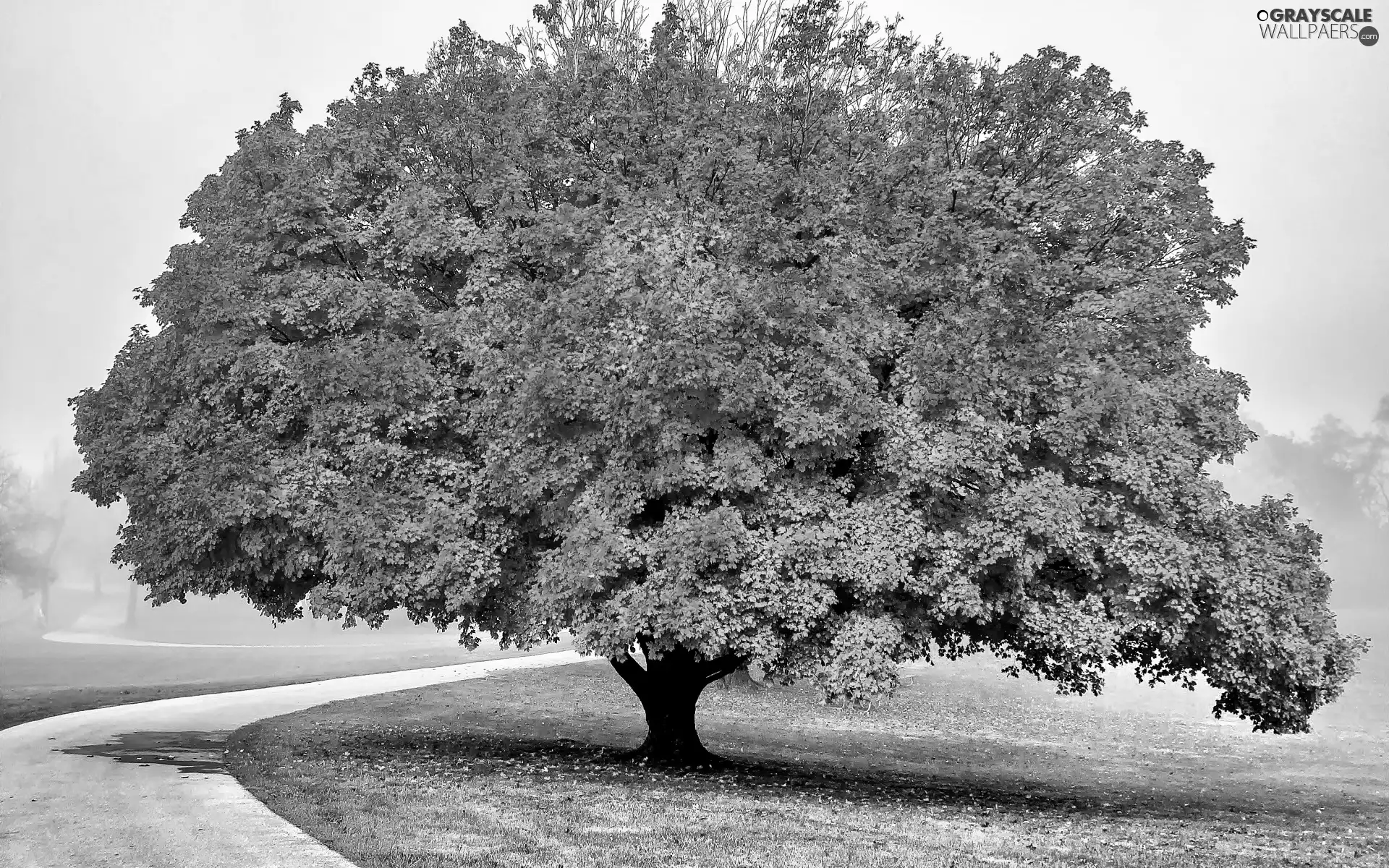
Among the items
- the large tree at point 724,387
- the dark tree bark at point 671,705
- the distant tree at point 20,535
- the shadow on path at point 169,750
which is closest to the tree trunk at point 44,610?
the distant tree at point 20,535

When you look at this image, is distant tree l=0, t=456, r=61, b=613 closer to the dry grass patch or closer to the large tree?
the dry grass patch

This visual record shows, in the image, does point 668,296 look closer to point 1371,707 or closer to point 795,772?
point 795,772

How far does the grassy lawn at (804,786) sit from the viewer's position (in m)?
15.3

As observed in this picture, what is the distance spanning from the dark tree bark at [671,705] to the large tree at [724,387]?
110 millimetres

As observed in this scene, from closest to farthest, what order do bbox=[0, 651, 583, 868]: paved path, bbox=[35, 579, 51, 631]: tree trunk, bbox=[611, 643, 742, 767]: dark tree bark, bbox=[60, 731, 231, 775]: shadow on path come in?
1. bbox=[0, 651, 583, 868]: paved path
2. bbox=[60, 731, 231, 775]: shadow on path
3. bbox=[611, 643, 742, 767]: dark tree bark
4. bbox=[35, 579, 51, 631]: tree trunk

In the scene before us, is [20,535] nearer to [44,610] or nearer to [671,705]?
[44,610]

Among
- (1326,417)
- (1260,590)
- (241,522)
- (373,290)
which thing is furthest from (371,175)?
(1326,417)

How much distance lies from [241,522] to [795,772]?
42.8 feet

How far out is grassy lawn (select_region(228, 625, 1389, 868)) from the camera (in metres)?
15.3

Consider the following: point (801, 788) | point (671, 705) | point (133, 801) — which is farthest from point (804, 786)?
point (133, 801)

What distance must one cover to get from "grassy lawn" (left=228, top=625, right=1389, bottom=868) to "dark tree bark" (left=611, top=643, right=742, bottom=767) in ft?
4.19

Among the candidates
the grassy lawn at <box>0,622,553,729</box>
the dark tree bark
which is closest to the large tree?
the dark tree bark

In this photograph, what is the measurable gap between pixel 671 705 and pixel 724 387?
30.6 ft

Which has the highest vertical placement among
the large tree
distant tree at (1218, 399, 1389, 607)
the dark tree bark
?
distant tree at (1218, 399, 1389, 607)
